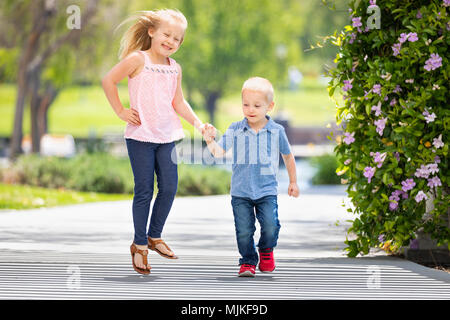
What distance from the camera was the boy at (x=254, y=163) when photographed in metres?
6.28

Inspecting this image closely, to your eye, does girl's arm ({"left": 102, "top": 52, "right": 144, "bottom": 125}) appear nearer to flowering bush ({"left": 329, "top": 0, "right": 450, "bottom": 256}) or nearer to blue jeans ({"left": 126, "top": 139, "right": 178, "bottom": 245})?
blue jeans ({"left": 126, "top": 139, "right": 178, "bottom": 245})

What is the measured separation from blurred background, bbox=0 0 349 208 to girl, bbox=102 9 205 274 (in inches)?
22.3

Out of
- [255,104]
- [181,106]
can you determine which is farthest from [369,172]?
[181,106]

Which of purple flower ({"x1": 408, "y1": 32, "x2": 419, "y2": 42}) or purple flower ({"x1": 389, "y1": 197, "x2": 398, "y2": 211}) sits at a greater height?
purple flower ({"x1": 408, "y1": 32, "x2": 419, "y2": 42})

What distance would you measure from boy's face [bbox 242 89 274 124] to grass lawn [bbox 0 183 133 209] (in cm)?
802

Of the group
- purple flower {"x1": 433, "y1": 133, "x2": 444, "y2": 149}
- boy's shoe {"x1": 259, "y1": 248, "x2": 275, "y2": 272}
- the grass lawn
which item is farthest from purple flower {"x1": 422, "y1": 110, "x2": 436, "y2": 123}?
the grass lawn

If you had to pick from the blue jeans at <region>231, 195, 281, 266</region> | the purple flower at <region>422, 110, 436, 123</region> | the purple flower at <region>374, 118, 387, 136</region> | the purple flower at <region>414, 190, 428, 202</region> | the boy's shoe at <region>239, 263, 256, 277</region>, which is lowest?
the boy's shoe at <region>239, 263, 256, 277</region>

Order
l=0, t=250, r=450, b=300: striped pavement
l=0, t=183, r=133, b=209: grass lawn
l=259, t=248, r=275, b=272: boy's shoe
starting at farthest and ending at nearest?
1. l=0, t=183, r=133, b=209: grass lawn
2. l=259, t=248, r=275, b=272: boy's shoe
3. l=0, t=250, r=450, b=300: striped pavement

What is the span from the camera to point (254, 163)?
6.31 meters

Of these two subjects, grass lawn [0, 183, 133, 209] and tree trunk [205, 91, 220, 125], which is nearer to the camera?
grass lawn [0, 183, 133, 209]

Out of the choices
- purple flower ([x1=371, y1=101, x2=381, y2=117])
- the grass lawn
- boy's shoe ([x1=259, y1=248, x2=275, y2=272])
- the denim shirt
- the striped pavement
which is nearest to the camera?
the striped pavement

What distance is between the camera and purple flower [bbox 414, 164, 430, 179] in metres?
6.95

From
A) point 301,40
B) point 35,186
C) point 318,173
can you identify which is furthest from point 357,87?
point 301,40

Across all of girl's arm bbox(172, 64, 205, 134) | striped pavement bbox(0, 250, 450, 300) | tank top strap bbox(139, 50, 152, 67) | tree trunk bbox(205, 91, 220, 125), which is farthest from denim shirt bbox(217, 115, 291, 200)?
tree trunk bbox(205, 91, 220, 125)
